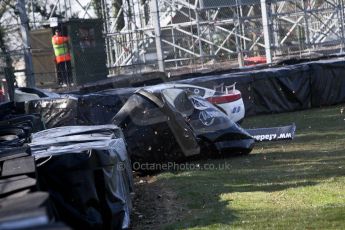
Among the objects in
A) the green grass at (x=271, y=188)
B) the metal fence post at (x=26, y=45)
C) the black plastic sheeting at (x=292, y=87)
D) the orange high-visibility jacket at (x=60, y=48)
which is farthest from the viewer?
the orange high-visibility jacket at (x=60, y=48)

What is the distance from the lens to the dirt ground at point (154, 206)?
28.9ft

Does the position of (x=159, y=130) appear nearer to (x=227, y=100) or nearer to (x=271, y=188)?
(x=271, y=188)

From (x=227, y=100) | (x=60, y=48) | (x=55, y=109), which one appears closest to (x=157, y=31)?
(x=60, y=48)

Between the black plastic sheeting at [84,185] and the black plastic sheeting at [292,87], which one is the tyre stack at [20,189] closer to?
the black plastic sheeting at [84,185]

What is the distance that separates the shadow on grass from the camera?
8.91 metres

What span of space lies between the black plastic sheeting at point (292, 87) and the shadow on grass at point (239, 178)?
28.5ft

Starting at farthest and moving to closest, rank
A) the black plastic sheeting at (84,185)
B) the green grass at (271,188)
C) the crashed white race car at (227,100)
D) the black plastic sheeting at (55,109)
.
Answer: the crashed white race car at (227,100) < the black plastic sheeting at (55,109) < the green grass at (271,188) < the black plastic sheeting at (84,185)

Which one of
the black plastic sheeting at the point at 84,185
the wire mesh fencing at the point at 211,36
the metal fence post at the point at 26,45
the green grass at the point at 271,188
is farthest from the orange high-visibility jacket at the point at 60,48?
the black plastic sheeting at the point at 84,185

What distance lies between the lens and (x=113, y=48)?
31.2 m

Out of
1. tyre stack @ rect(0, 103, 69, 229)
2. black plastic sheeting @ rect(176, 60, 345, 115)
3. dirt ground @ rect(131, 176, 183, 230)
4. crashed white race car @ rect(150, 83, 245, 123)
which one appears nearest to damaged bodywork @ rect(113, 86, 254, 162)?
dirt ground @ rect(131, 176, 183, 230)

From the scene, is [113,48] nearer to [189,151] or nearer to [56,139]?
[189,151]

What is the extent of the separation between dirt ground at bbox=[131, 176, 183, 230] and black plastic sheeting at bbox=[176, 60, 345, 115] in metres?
11.1

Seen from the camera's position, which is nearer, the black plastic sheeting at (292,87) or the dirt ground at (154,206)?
the dirt ground at (154,206)

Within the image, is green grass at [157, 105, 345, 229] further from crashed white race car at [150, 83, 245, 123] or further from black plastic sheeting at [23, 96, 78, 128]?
black plastic sheeting at [23, 96, 78, 128]
